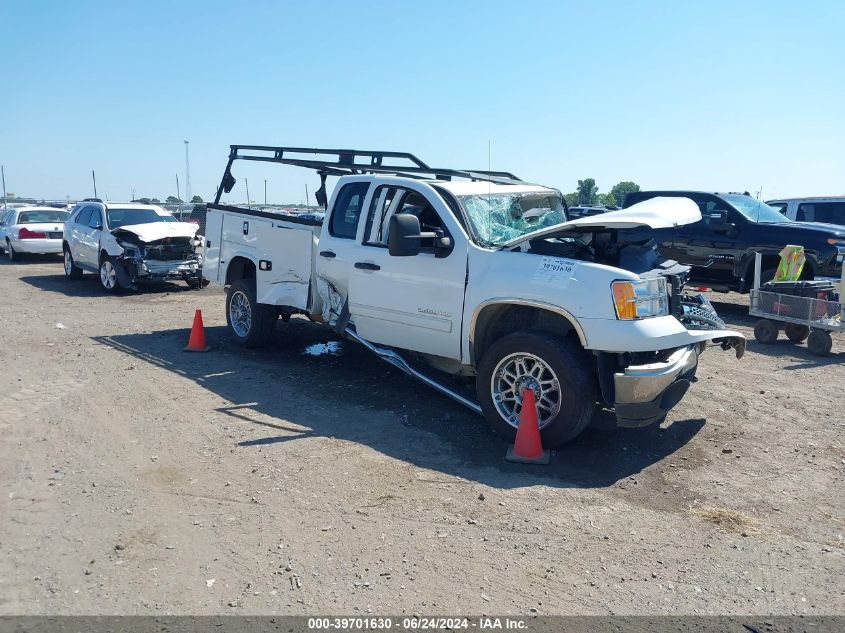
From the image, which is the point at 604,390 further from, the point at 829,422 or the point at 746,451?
the point at 829,422

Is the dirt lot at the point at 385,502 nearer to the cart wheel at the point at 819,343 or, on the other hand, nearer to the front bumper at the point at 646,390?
the front bumper at the point at 646,390

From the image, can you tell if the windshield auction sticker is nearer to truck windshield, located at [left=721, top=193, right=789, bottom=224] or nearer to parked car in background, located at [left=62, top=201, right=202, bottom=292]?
truck windshield, located at [left=721, top=193, right=789, bottom=224]

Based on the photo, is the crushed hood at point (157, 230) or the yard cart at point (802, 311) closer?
the yard cart at point (802, 311)

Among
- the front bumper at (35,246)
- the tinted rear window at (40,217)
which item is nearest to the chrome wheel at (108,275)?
the front bumper at (35,246)

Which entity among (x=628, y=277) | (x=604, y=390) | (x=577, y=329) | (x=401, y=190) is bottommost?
(x=604, y=390)

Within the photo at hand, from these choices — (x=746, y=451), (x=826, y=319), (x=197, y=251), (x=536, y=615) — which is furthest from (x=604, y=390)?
(x=197, y=251)

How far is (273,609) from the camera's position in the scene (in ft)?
12.0

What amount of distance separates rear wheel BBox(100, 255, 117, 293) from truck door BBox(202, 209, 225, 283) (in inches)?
223

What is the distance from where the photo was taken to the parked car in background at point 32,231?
20.9m

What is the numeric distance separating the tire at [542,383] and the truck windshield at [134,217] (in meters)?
11.5

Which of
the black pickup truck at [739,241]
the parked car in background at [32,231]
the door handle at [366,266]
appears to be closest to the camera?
the door handle at [366,266]

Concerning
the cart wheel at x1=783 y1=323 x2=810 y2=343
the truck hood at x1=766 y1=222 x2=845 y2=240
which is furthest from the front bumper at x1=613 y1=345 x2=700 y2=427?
the truck hood at x1=766 y1=222 x2=845 y2=240

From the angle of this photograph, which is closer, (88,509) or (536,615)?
(536,615)

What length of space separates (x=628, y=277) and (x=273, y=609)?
3.33 meters
